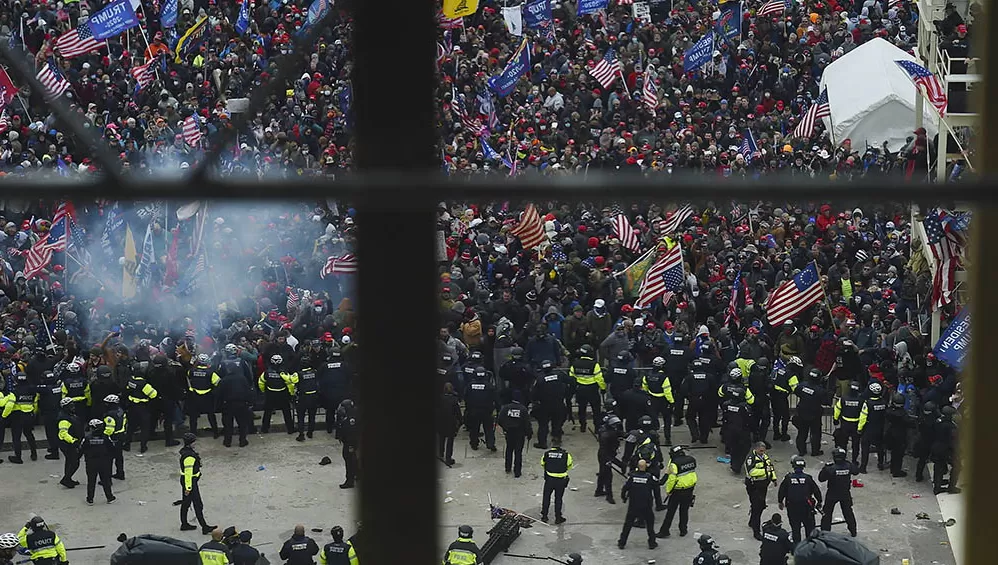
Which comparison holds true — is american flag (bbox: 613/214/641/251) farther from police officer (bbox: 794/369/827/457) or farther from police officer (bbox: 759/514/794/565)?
police officer (bbox: 759/514/794/565)

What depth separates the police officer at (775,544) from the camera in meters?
16.4

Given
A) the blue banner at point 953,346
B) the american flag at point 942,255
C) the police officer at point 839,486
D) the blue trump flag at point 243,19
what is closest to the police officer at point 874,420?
the blue banner at point 953,346

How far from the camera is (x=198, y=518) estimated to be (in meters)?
19.0

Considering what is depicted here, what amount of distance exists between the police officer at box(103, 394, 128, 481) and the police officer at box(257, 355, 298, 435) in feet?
6.50

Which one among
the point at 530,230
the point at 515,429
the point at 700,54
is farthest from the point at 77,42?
the point at 515,429

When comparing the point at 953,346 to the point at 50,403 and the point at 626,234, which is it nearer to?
the point at 626,234

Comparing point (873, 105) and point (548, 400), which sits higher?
point (873, 105)

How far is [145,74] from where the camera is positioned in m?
30.0

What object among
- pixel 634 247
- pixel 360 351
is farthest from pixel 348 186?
pixel 634 247

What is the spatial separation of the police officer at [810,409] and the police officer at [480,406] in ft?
12.9

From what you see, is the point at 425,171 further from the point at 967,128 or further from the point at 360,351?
the point at 967,128

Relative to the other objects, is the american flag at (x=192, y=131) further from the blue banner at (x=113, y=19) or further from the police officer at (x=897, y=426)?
the police officer at (x=897, y=426)

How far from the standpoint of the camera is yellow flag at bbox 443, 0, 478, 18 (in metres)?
29.0

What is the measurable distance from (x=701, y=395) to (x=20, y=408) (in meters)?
8.81
